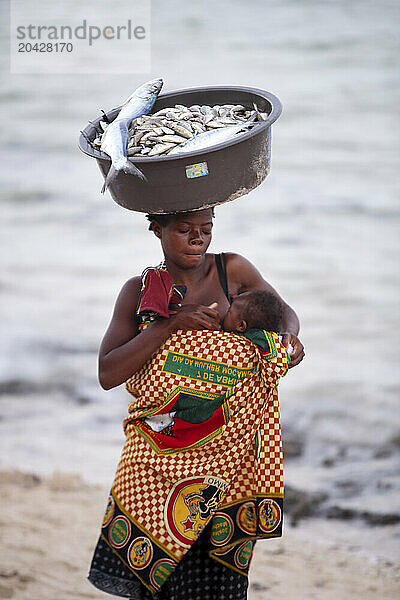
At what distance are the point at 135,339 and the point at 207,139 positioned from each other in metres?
0.58

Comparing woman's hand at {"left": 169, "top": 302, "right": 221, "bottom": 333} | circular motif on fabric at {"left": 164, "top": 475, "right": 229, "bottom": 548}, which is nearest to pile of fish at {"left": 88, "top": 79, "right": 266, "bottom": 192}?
woman's hand at {"left": 169, "top": 302, "right": 221, "bottom": 333}

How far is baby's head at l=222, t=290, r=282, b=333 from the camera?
2119 mm

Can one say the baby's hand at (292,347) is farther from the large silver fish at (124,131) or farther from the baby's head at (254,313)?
the large silver fish at (124,131)

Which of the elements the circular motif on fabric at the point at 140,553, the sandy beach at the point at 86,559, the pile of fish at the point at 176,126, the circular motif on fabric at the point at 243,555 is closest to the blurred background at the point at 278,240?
the sandy beach at the point at 86,559

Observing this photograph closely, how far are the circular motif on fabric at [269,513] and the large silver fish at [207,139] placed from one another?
39.7 inches

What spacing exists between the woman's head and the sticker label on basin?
0.15 meters

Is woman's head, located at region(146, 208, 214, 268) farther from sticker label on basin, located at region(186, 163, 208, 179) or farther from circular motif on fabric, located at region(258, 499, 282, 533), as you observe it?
circular motif on fabric, located at region(258, 499, 282, 533)

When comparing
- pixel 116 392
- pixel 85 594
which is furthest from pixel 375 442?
pixel 85 594

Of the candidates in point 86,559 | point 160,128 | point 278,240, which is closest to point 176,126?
point 160,128

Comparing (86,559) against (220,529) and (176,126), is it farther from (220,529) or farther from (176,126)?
(176,126)

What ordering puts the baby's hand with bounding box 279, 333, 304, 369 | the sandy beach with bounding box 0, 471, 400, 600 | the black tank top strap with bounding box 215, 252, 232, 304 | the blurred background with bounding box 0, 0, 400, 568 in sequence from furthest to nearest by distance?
the blurred background with bounding box 0, 0, 400, 568
the sandy beach with bounding box 0, 471, 400, 600
the black tank top strap with bounding box 215, 252, 232, 304
the baby's hand with bounding box 279, 333, 304, 369

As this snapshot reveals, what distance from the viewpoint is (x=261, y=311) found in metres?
2.12

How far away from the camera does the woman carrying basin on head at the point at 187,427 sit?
209cm

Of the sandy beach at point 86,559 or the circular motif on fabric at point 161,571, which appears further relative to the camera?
the sandy beach at point 86,559
